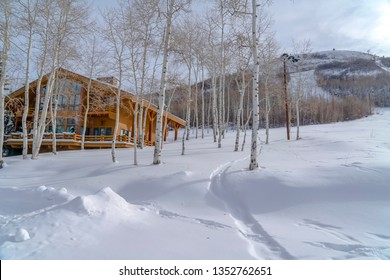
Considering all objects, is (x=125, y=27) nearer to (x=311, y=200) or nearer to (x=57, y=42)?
(x=57, y=42)

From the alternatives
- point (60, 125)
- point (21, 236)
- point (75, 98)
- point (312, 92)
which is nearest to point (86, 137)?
point (60, 125)

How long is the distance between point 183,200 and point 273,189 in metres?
2.56

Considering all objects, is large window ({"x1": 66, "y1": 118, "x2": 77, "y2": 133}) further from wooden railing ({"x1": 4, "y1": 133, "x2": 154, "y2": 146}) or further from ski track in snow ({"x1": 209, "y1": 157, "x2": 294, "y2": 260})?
ski track in snow ({"x1": 209, "y1": 157, "x2": 294, "y2": 260})

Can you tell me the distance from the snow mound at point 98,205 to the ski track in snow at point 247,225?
2611mm

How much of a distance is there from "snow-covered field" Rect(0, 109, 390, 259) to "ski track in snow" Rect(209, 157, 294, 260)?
2 centimetres

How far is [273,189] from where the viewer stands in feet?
23.4

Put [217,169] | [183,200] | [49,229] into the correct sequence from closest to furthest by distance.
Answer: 1. [49,229]
2. [183,200]
3. [217,169]

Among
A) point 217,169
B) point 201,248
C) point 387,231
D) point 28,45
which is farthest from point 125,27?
point 387,231

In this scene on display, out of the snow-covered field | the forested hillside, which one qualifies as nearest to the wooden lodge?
the forested hillside

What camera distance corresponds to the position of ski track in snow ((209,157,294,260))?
4141 millimetres

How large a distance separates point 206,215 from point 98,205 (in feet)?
8.16

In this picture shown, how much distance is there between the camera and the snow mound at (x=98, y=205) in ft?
17.4
